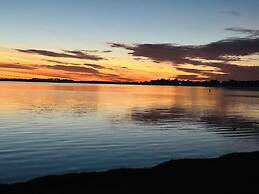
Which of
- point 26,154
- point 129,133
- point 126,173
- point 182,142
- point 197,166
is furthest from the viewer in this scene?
point 129,133

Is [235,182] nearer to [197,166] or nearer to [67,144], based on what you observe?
[197,166]

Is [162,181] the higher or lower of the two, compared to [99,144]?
higher

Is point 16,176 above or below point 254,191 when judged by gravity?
below

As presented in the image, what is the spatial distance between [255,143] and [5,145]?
22362mm

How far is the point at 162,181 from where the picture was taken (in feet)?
52.2

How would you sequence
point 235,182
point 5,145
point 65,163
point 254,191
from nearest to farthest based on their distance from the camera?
point 254,191 < point 235,182 < point 65,163 < point 5,145

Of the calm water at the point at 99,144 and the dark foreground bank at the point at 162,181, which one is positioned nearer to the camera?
the dark foreground bank at the point at 162,181

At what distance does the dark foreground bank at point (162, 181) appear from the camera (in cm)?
1466

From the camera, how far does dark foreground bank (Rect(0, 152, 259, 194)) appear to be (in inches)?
577

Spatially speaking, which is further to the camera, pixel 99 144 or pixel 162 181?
pixel 99 144

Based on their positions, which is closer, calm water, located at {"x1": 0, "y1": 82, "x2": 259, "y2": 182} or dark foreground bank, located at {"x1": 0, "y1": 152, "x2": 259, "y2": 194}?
dark foreground bank, located at {"x1": 0, "y1": 152, "x2": 259, "y2": 194}

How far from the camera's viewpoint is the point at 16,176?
20.9 metres

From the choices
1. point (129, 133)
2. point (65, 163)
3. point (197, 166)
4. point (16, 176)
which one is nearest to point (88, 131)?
point (129, 133)

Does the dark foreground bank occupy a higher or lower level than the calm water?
higher
